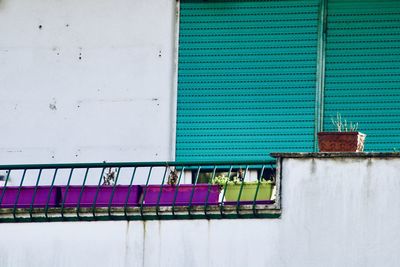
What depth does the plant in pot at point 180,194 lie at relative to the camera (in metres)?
21.3

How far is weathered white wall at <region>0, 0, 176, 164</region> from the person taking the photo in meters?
23.7

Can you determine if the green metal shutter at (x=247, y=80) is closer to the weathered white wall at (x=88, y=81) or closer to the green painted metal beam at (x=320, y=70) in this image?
the green painted metal beam at (x=320, y=70)

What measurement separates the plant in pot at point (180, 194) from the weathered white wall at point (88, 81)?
2.08 meters

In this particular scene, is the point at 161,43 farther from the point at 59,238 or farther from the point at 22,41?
the point at 59,238

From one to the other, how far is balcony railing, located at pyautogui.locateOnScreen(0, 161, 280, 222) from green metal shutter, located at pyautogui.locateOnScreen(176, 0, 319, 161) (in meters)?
1.18

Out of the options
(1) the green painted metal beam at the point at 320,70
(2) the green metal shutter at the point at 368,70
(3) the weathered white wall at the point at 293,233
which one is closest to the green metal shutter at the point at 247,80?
(1) the green painted metal beam at the point at 320,70

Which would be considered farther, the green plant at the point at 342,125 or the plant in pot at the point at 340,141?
the green plant at the point at 342,125

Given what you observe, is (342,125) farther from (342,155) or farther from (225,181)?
(342,155)

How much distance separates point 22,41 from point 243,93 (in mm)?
3096

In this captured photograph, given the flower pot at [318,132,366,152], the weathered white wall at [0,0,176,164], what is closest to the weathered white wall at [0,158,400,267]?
the flower pot at [318,132,366,152]

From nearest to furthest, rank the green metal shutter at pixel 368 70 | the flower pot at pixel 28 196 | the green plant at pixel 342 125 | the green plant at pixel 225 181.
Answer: the green plant at pixel 225 181 < the flower pot at pixel 28 196 < the green plant at pixel 342 125 < the green metal shutter at pixel 368 70

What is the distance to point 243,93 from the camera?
2344cm

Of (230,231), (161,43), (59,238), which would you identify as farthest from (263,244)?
(161,43)

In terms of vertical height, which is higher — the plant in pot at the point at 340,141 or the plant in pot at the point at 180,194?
the plant in pot at the point at 340,141
